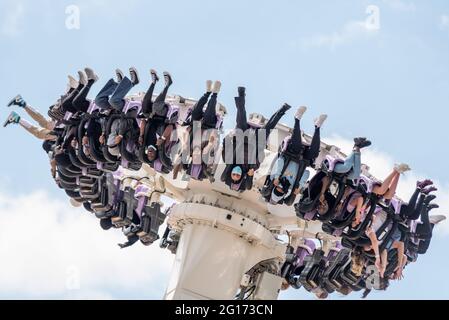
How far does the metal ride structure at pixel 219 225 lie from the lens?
766 inches

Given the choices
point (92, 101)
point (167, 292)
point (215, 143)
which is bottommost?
point (167, 292)

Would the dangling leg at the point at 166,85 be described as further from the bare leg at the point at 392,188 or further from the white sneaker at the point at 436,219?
the white sneaker at the point at 436,219

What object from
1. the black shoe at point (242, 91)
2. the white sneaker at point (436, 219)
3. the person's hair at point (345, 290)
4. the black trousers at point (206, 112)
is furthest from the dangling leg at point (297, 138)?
the person's hair at point (345, 290)

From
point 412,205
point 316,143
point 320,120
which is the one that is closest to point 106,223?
point 316,143

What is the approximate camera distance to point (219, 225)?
19.7 metres

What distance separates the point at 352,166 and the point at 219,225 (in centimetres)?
439

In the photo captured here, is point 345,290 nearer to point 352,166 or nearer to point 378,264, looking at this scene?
point 378,264

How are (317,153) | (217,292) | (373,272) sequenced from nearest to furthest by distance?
(317,153) → (217,292) → (373,272)

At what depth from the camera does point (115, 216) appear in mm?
22125

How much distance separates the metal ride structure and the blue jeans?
56.7 inches

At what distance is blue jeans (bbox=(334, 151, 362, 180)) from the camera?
16.6m
